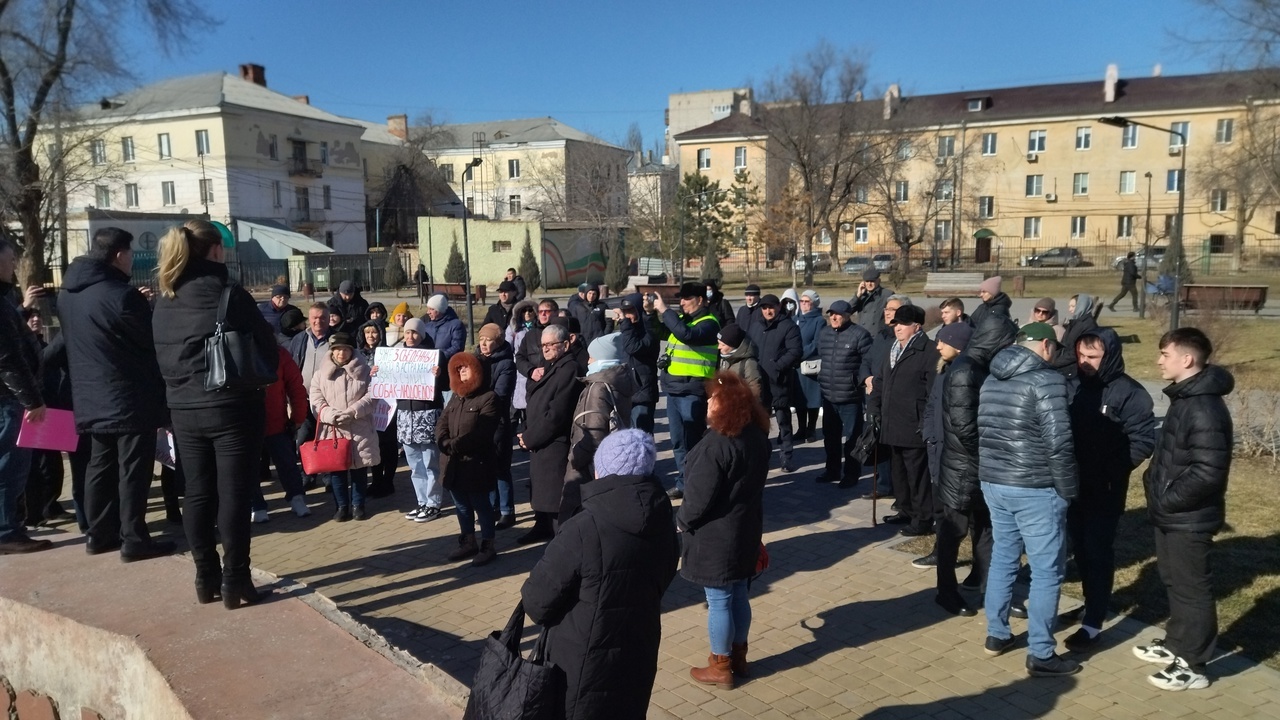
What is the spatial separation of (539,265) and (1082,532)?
1476 inches

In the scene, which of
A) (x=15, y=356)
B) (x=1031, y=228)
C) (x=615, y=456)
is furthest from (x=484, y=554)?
(x=1031, y=228)

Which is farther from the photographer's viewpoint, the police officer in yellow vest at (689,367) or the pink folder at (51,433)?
the police officer in yellow vest at (689,367)

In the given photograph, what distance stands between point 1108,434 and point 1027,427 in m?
0.89

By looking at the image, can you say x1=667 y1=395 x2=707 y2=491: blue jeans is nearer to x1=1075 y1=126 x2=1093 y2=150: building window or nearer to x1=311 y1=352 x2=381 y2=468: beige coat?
x1=311 y1=352 x2=381 y2=468: beige coat

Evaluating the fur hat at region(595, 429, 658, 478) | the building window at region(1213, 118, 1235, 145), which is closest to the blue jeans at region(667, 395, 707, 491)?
the fur hat at region(595, 429, 658, 478)

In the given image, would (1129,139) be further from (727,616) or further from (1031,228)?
(727,616)

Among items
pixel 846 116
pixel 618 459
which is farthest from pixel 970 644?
pixel 846 116

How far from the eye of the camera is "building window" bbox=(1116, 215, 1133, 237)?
182 feet

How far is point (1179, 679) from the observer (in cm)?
464

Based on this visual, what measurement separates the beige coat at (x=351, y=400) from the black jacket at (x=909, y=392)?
171 inches

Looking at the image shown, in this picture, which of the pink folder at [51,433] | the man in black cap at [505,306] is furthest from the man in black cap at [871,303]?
the pink folder at [51,433]

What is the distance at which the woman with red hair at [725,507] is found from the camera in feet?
14.6

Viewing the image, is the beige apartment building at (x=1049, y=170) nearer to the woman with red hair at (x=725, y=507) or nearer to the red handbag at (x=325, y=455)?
the red handbag at (x=325, y=455)

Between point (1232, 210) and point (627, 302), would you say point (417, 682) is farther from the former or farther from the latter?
point (1232, 210)
